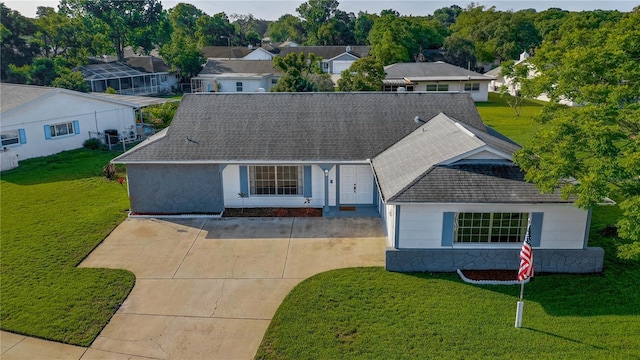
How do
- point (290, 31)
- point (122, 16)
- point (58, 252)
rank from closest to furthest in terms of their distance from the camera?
point (58, 252), point (122, 16), point (290, 31)

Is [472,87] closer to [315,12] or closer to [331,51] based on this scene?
[331,51]

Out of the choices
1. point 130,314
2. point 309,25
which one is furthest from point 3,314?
point 309,25

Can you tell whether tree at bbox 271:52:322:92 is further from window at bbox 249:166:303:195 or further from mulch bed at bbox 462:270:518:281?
mulch bed at bbox 462:270:518:281

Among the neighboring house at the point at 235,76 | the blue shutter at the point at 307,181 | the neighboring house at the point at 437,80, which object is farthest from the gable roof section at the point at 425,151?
the neighboring house at the point at 235,76

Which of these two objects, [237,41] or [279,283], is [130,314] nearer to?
[279,283]

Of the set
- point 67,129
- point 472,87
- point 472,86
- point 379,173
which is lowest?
point 379,173

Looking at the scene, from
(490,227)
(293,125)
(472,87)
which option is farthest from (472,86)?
(490,227)
